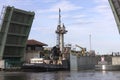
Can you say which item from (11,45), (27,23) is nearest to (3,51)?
(11,45)

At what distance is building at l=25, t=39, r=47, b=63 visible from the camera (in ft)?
237

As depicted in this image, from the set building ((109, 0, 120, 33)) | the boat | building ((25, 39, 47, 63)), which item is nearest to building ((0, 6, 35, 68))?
the boat

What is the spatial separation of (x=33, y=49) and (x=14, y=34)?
17134mm

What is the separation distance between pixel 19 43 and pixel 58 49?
33.0ft

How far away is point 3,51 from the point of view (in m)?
62.2

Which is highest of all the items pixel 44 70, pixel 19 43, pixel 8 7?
pixel 8 7

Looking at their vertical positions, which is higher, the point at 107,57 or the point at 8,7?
the point at 8,7

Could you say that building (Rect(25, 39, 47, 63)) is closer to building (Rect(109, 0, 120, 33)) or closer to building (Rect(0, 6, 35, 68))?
building (Rect(0, 6, 35, 68))

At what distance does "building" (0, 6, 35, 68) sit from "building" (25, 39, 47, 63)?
373 cm

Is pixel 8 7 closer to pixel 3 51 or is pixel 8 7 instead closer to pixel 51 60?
pixel 3 51

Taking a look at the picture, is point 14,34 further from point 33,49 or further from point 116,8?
point 116,8

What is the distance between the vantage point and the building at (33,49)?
72250 millimetres

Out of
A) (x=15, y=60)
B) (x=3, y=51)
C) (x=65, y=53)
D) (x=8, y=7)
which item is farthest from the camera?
(x=65, y=53)

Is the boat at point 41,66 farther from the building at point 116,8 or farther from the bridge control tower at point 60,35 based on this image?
the building at point 116,8
